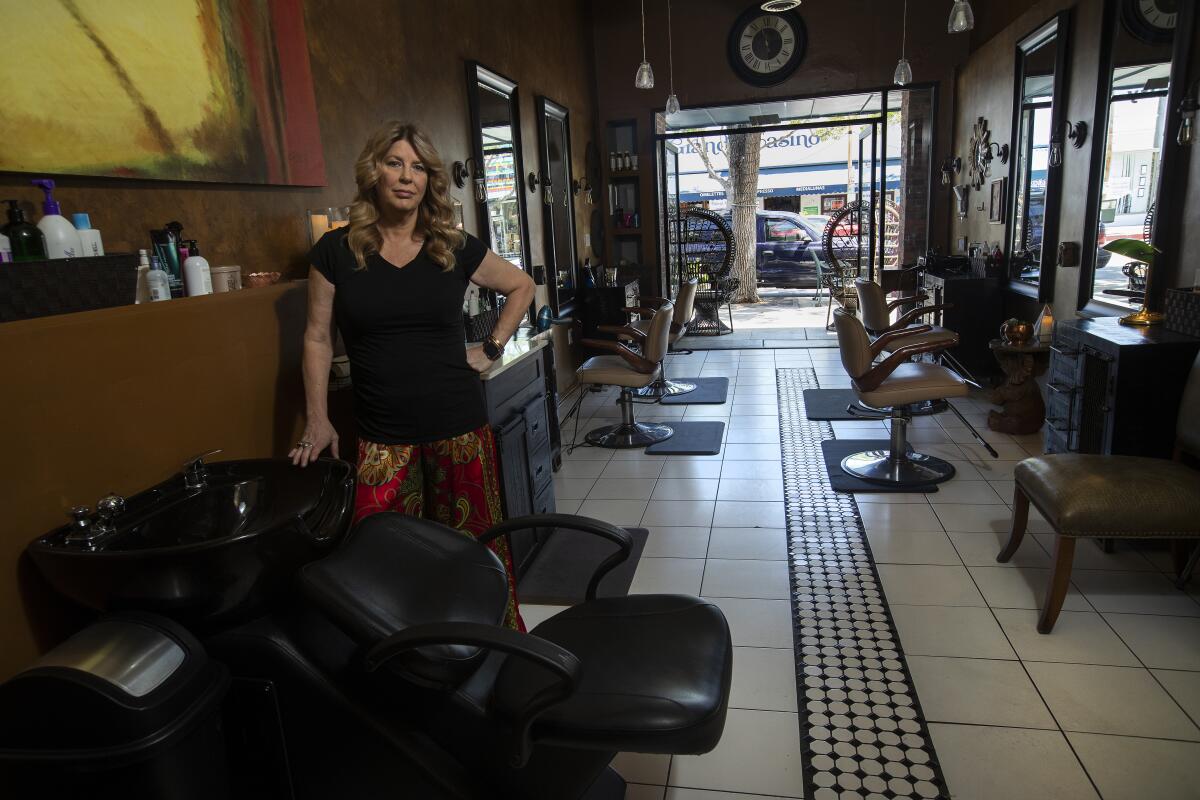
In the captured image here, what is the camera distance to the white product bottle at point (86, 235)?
1.59 metres

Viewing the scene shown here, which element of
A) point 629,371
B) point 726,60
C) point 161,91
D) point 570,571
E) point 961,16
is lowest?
point 570,571

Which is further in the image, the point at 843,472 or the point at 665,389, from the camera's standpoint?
the point at 665,389

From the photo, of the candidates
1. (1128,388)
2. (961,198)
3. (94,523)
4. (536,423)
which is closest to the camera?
(94,523)

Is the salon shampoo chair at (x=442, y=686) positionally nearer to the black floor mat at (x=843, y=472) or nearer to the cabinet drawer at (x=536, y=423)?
the cabinet drawer at (x=536, y=423)

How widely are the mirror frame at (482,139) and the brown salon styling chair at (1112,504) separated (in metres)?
2.62

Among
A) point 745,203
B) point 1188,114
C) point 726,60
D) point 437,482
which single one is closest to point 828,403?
point 1188,114

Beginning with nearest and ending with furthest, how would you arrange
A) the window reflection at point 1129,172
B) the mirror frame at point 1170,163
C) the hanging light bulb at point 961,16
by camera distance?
1. the mirror frame at point 1170,163
2. the window reflection at point 1129,172
3. the hanging light bulb at point 961,16

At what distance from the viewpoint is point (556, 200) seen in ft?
18.9

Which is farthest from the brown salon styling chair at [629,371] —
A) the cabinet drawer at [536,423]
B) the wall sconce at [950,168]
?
the wall sconce at [950,168]

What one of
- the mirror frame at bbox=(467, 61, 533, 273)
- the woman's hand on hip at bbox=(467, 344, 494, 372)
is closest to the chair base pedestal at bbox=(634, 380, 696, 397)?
the mirror frame at bbox=(467, 61, 533, 273)

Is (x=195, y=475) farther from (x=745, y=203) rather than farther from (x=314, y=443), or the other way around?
(x=745, y=203)

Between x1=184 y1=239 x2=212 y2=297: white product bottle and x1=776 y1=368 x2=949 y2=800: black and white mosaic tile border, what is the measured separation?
1.88 meters

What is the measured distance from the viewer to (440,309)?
1964 mm

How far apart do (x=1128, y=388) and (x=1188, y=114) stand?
3.89 feet
